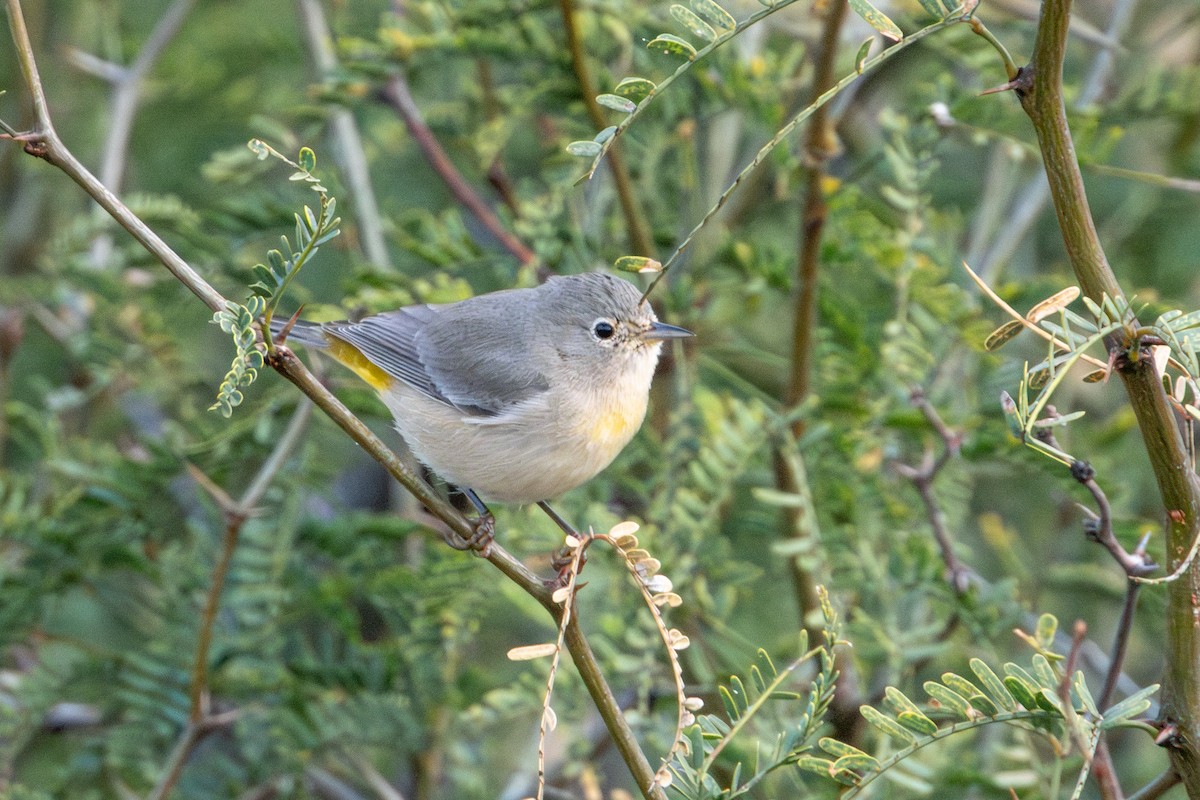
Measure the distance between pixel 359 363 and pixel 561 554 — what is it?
1.15 m

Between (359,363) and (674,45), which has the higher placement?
(674,45)

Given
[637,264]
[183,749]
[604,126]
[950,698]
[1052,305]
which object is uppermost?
[1052,305]

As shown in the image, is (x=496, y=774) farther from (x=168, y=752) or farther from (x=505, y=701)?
(x=505, y=701)

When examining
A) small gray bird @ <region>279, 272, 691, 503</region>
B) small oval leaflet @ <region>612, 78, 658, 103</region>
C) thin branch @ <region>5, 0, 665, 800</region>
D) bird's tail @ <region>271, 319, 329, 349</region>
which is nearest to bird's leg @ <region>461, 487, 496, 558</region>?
small gray bird @ <region>279, 272, 691, 503</region>

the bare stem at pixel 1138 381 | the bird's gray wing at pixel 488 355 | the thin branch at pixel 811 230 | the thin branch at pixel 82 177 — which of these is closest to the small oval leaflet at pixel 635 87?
the bare stem at pixel 1138 381

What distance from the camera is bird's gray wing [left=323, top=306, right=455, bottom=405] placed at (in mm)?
3037

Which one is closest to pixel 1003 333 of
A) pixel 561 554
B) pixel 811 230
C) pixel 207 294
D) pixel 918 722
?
pixel 918 722

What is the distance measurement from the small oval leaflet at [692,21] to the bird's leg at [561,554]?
0.75m

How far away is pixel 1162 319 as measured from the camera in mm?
1241

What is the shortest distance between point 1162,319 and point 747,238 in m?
2.05

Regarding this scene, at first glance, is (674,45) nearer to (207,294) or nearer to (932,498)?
(207,294)

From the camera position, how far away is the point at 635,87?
1483 millimetres

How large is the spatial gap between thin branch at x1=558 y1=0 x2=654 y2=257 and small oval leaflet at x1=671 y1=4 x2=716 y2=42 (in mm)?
1207

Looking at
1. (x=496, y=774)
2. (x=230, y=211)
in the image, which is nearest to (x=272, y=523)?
(x=230, y=211)
